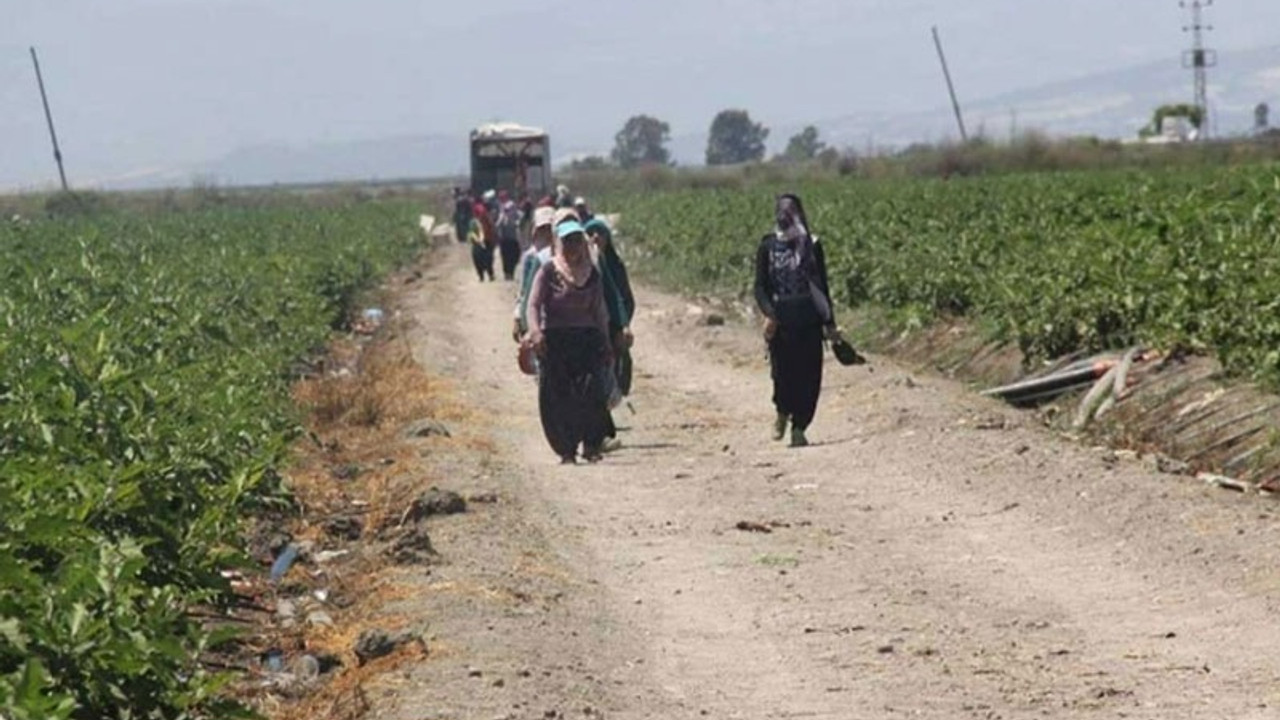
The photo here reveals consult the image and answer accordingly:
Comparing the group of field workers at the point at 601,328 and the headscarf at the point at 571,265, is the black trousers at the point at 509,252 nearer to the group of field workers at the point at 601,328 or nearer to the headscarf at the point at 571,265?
the group of field workers at the point at 601,328

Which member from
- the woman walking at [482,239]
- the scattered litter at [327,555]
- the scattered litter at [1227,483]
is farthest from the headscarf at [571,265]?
the woman walking at [482,239]

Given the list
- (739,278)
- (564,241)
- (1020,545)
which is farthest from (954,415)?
(739,278)

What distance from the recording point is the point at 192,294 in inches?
880

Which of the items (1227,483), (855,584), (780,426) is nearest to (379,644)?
(855,584)

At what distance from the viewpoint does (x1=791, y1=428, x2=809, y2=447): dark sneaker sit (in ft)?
58.8

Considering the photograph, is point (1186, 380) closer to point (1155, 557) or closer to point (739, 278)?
point (1155, 557)

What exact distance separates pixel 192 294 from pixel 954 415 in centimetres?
696

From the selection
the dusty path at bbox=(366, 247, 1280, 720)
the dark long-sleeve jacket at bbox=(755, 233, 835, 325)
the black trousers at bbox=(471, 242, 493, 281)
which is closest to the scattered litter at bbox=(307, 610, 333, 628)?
the dusty path at bbox=(366, 247, 1280, 720)

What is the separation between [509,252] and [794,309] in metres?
26.8

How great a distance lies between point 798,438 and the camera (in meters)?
18.0

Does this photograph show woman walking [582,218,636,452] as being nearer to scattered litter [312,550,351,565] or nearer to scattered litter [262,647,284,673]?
scattered litter [312,550,351,565]

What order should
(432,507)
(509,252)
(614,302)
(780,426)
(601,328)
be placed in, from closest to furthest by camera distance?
(432,507) → (601,328) → (614,302) → (780,426) → (509,252)

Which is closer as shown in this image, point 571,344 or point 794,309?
point 571,344

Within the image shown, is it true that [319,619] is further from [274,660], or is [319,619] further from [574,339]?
[574,339]
